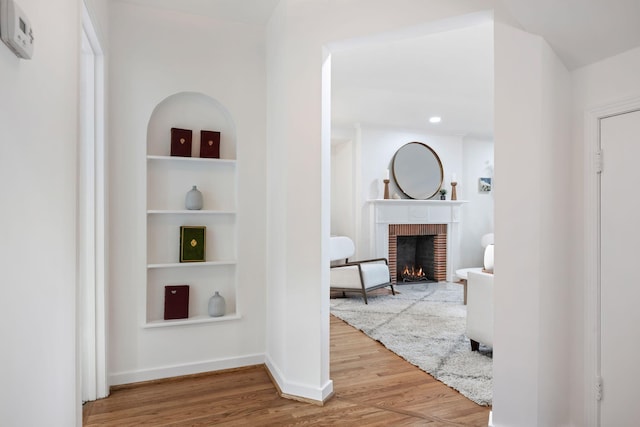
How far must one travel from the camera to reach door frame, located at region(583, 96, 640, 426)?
1.86 meters

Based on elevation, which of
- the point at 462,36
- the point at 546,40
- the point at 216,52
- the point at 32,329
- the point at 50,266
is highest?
the point at 462,36

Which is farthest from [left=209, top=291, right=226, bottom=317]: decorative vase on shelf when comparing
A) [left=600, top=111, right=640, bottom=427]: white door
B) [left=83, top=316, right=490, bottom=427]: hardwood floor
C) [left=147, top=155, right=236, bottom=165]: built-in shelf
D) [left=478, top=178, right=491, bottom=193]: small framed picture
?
[left=478, top=178, right=491, bottom=193]: small framed picture

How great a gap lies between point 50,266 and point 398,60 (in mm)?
3292

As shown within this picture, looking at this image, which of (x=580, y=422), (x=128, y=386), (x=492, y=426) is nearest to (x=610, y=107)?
(x=580, y=422)

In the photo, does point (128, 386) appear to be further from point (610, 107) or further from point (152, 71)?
point (610, 107)

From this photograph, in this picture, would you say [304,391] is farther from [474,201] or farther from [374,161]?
[474,201]

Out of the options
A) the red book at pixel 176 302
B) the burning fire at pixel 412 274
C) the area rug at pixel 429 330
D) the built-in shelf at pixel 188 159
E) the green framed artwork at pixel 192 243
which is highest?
the built-in shelf at pixel 188 159

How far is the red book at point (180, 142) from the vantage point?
9.34ft

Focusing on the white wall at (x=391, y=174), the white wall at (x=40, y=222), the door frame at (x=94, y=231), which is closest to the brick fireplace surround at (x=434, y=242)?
the white wall at (x=391, y=174)

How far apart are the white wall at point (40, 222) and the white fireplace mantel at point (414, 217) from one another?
16.5 ft

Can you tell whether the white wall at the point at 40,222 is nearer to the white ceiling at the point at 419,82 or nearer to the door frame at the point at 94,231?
the door frame at the point at 94,231

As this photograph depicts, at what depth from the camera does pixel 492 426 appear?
6.54 ft

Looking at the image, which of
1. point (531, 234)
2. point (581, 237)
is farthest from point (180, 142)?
point (581, 237)

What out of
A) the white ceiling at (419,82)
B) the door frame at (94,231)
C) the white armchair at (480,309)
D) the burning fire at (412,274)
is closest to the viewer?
the door frame at (94,231)
